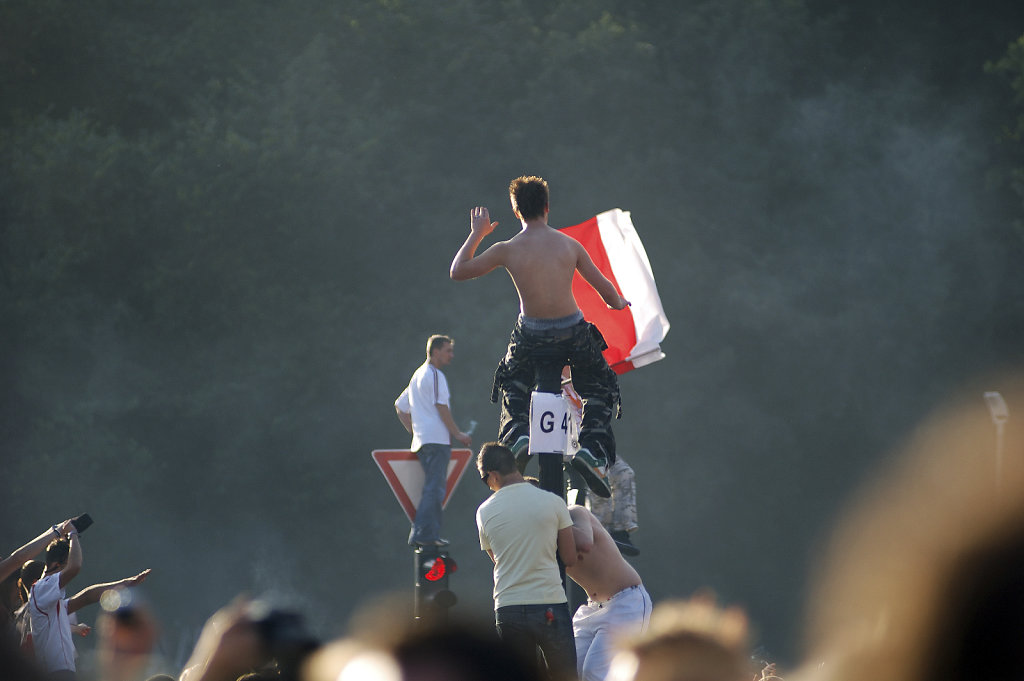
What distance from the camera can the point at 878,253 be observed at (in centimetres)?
2073

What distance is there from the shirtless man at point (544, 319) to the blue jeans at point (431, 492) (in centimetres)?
306

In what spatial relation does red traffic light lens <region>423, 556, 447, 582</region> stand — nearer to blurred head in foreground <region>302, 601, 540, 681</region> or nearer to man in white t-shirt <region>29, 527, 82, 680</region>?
man in white t-shirt <region>29, 527, 82, 680</region>

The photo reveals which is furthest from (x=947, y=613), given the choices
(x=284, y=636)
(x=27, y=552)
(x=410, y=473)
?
(x=410, y=473)

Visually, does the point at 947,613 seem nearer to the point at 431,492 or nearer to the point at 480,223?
the point at 480,223

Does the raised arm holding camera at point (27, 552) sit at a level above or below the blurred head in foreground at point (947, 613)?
above

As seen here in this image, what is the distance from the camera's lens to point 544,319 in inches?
256

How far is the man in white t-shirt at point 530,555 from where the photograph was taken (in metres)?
5.51

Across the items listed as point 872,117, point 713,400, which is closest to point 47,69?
point 713,400

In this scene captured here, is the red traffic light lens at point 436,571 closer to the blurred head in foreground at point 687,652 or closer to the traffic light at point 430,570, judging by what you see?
the traffic light at point 430,570

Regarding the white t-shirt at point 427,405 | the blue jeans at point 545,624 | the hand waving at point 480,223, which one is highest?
the hand waving at point 480,223

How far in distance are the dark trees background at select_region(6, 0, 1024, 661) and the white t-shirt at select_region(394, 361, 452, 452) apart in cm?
855

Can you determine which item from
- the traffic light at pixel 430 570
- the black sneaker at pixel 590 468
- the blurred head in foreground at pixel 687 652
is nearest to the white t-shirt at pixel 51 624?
the black sneaker at pixel 590 468

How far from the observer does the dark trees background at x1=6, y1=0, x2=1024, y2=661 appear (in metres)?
19.3

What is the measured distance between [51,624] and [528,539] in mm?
2440
